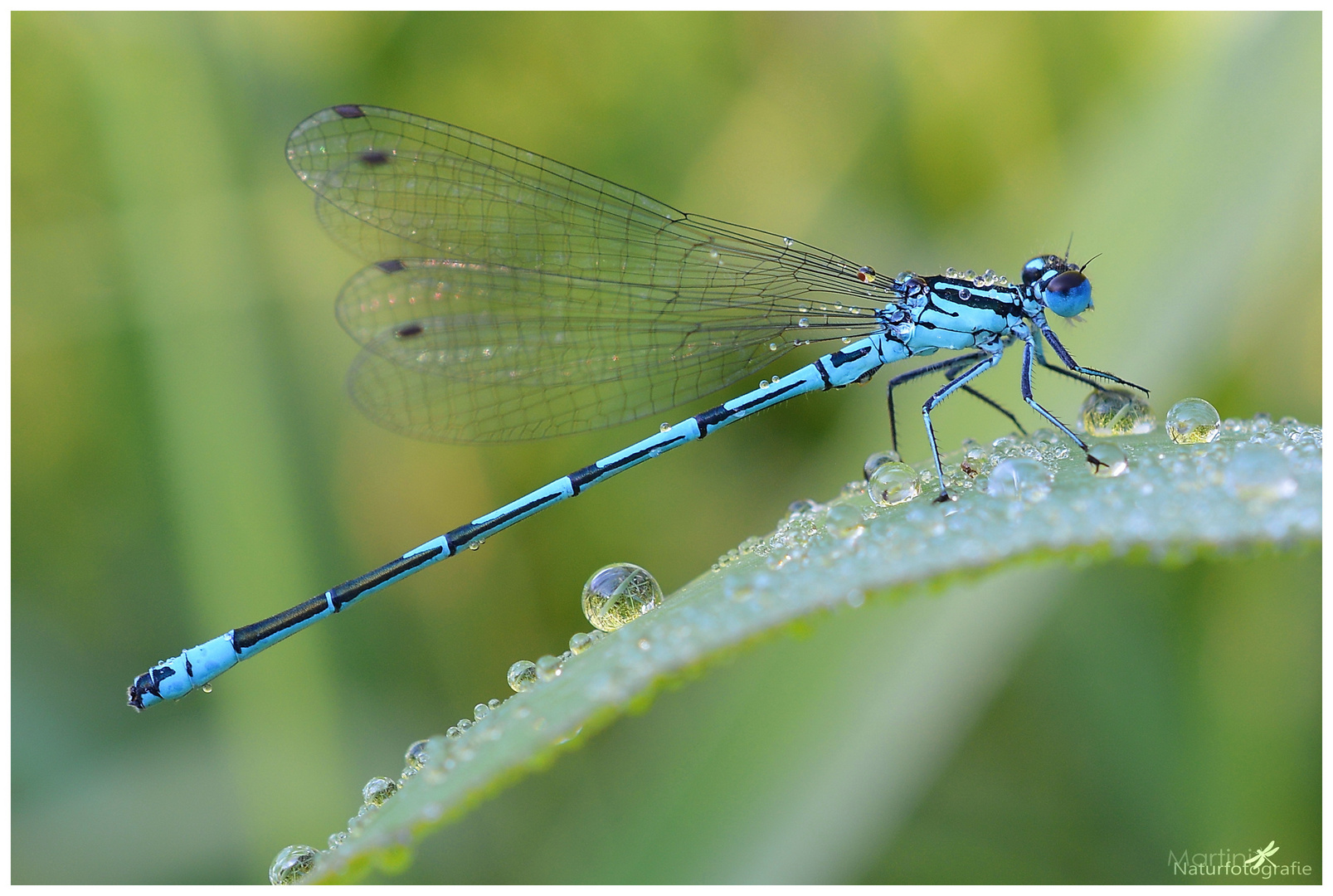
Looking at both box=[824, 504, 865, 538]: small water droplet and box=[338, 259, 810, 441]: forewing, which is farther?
box=[338, 259, 810, 441]: forewing

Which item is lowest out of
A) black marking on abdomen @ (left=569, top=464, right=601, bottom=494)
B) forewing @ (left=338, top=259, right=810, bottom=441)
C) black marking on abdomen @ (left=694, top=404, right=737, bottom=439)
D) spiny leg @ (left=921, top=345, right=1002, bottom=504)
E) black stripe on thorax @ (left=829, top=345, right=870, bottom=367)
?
spiny leg @ (left=921, top=345, right=1002, bottom=504)

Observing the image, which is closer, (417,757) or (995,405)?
(417,757)

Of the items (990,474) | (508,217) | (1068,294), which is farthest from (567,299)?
(990,474)

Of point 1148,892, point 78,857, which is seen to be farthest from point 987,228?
point 78,857

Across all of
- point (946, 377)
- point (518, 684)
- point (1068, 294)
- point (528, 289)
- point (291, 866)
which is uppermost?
point (528, 289)

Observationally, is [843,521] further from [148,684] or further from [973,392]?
[148,684]

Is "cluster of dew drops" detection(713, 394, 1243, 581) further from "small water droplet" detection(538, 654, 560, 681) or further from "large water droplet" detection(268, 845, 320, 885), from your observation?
"large water droplet" detection(268, 845, 320, 885)

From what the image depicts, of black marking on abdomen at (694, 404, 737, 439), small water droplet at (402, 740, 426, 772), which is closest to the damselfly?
black marking on abdomen at (694, 404, 737, 439)

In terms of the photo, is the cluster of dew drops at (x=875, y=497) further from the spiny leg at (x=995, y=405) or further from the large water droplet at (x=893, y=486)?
the spiny leg at (x=995, y=405)
